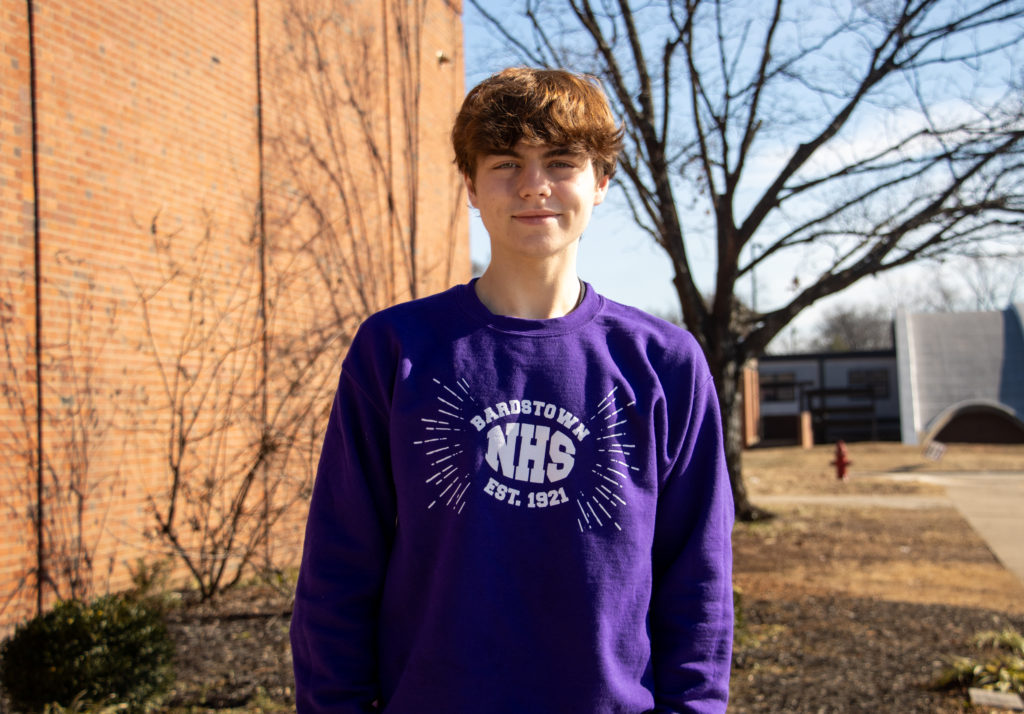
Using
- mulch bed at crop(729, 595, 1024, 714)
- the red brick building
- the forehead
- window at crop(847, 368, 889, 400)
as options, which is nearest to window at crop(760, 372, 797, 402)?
window at crop(847, 368, 889, 400)

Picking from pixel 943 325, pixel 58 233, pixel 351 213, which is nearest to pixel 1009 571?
pixel 351 213

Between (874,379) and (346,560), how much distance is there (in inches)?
1517

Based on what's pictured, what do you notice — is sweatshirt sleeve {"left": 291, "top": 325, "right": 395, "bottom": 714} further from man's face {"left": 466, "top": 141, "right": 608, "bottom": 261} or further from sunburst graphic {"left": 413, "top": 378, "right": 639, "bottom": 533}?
man's face {"left": 466, "top": 141, "right": 608, "bottom": 261}

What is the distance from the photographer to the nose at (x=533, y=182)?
1605 mm

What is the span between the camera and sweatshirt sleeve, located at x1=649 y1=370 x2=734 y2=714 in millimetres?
1525

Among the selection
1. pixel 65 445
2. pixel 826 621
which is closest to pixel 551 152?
pixel 65 445

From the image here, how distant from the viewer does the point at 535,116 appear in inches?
62.8

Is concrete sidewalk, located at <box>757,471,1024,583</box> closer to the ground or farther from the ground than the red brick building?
closer to the ground

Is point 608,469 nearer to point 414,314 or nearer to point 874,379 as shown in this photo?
point 414,314

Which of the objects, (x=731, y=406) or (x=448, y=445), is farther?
(x=731, y=406)

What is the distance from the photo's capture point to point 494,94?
1.64 meters

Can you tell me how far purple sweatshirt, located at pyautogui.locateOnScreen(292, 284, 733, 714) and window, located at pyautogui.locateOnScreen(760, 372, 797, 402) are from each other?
37013 millimetres

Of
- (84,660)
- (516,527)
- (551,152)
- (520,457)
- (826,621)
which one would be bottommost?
(826,621)

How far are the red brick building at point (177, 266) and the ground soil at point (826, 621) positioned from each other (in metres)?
0.95
